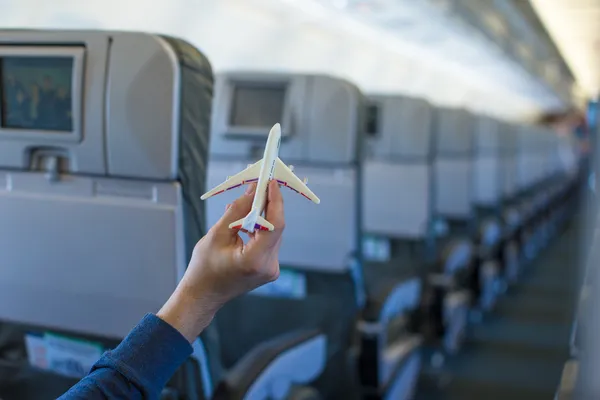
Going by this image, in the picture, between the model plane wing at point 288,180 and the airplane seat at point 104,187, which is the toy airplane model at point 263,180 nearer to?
the model plane wing at point 288,180

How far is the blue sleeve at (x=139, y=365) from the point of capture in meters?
1.04

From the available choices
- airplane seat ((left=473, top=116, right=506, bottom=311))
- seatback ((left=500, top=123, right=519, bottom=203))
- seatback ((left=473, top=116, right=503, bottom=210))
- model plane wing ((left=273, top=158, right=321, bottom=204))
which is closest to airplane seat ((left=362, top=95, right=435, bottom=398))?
airplane seat ((left=473, top=116, right=506, bottom=311))

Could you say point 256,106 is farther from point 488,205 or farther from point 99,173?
point 488,205

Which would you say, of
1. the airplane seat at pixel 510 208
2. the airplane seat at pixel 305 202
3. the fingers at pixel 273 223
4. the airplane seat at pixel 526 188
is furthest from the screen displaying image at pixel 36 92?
the airplane seat at pixel 526 188

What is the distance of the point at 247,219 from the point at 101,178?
0.71 m

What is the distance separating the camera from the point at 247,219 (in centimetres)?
96

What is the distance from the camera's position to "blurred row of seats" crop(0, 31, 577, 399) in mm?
1491

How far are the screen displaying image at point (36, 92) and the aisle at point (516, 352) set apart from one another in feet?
8.67

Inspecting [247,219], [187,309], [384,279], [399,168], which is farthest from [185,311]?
[399,168]

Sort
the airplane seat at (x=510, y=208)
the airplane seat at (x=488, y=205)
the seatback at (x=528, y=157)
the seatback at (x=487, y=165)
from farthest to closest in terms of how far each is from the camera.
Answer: the seatback at (x=528, y=157) → the airplane seat at (x=510, y=208) → the seatback at (x=487, y=165) → the airplane seat at (x=488, y=205)

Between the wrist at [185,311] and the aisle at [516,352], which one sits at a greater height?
the wrist at [185,311]

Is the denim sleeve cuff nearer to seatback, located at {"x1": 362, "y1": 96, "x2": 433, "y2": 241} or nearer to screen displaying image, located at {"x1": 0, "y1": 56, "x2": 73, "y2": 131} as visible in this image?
screen displaying image, located at {"x1": 0, "y1": 56, "x2": 73, "y2": 131}

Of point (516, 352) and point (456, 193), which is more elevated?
point (456, 193)

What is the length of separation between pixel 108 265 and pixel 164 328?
549mm
